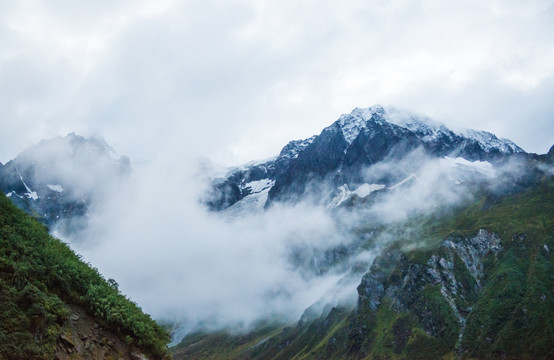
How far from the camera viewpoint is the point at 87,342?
27.0m

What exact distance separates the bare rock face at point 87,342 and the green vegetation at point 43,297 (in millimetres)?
517

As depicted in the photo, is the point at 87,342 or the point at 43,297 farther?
the point at 87,342

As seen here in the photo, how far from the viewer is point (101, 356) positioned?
2716cm

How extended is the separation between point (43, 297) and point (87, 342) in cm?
414

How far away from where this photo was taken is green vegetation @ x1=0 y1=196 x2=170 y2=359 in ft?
75.5

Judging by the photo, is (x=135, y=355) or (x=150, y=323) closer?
(x=135, y=355)

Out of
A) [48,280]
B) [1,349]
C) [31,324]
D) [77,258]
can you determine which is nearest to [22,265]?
[48,280]

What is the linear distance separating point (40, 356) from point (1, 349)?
211 cm

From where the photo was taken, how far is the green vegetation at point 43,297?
75.5 ft

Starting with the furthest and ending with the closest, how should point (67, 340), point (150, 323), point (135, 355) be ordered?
point (150, 323) → point (135, 355) → point (67, 340)

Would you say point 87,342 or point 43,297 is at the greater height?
point 43,297

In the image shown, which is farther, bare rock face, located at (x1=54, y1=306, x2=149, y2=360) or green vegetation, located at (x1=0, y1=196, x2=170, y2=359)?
bare rock face, located at (x1=54, y1=306, x2=149, y2=360)

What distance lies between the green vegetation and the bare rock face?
52cm

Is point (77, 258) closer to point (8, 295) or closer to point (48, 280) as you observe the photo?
point (48, 280)
